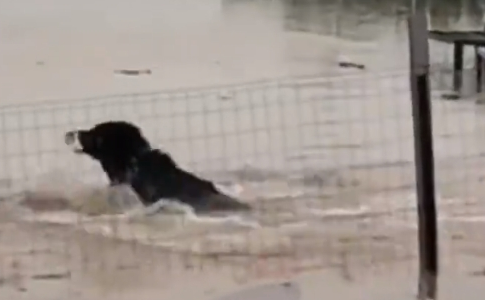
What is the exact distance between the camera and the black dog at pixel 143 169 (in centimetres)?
77

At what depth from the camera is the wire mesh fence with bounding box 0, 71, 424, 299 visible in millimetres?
675

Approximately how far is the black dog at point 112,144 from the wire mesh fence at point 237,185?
17 millimetres

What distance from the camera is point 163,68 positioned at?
1.22m

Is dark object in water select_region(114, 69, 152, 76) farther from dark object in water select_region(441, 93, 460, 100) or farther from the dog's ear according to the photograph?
dark object in water select_region(441, 93, 460, 100)

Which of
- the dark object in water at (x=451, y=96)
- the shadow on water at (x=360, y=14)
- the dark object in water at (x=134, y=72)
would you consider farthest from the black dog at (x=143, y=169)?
the shadow on water at (x=360, y=14)

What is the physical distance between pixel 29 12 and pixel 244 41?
0.41 m

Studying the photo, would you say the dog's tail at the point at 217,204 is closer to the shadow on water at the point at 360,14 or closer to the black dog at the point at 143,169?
the black dog at the point at 143,169

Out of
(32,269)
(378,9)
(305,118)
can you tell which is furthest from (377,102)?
(378,9)

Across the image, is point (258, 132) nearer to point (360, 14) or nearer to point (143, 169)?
point (143, 169)

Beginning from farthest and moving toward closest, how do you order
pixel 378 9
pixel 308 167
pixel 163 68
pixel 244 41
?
pixel 378 9, pixel 244 41, pixel 163 68, pixel 308 167

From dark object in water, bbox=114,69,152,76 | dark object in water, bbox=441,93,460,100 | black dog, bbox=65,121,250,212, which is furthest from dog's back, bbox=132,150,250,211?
dark object in water, bbox=114,69,152,76

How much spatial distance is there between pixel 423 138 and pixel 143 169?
0.33 meters

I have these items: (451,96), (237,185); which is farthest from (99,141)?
(451,96)

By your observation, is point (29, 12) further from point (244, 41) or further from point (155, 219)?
point (155, 219)
